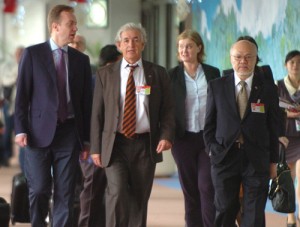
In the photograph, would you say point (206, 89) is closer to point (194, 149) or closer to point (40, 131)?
point (194, 149)

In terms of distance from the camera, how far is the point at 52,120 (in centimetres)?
693

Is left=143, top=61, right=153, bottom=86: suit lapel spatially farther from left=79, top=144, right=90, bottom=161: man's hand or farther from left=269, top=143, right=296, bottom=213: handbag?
left=269, top=143, right=296, bottom=213: handbag

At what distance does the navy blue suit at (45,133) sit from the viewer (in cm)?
696

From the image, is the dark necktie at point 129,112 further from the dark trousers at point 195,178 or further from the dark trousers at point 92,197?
the dark trousers at point 92,197

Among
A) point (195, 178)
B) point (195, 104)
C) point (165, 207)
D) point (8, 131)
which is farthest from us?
point (8, 131)

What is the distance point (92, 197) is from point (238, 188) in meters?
1.70

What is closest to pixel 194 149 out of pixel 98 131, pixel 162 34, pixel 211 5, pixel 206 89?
pixel 206 89

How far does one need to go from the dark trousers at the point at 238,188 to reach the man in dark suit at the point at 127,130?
1.50ft

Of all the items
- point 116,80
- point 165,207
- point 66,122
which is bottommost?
point 165,207

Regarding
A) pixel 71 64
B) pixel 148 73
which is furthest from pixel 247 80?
pixel 71 64

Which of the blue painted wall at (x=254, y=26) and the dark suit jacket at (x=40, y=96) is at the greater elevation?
the blue painted wall at (x=254, y=26)

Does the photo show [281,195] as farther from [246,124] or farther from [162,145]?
[162,145]

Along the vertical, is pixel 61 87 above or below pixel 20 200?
above

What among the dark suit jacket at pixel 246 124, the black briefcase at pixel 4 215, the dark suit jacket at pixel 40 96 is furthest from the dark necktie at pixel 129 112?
the black briefcase at pixel 4 215
